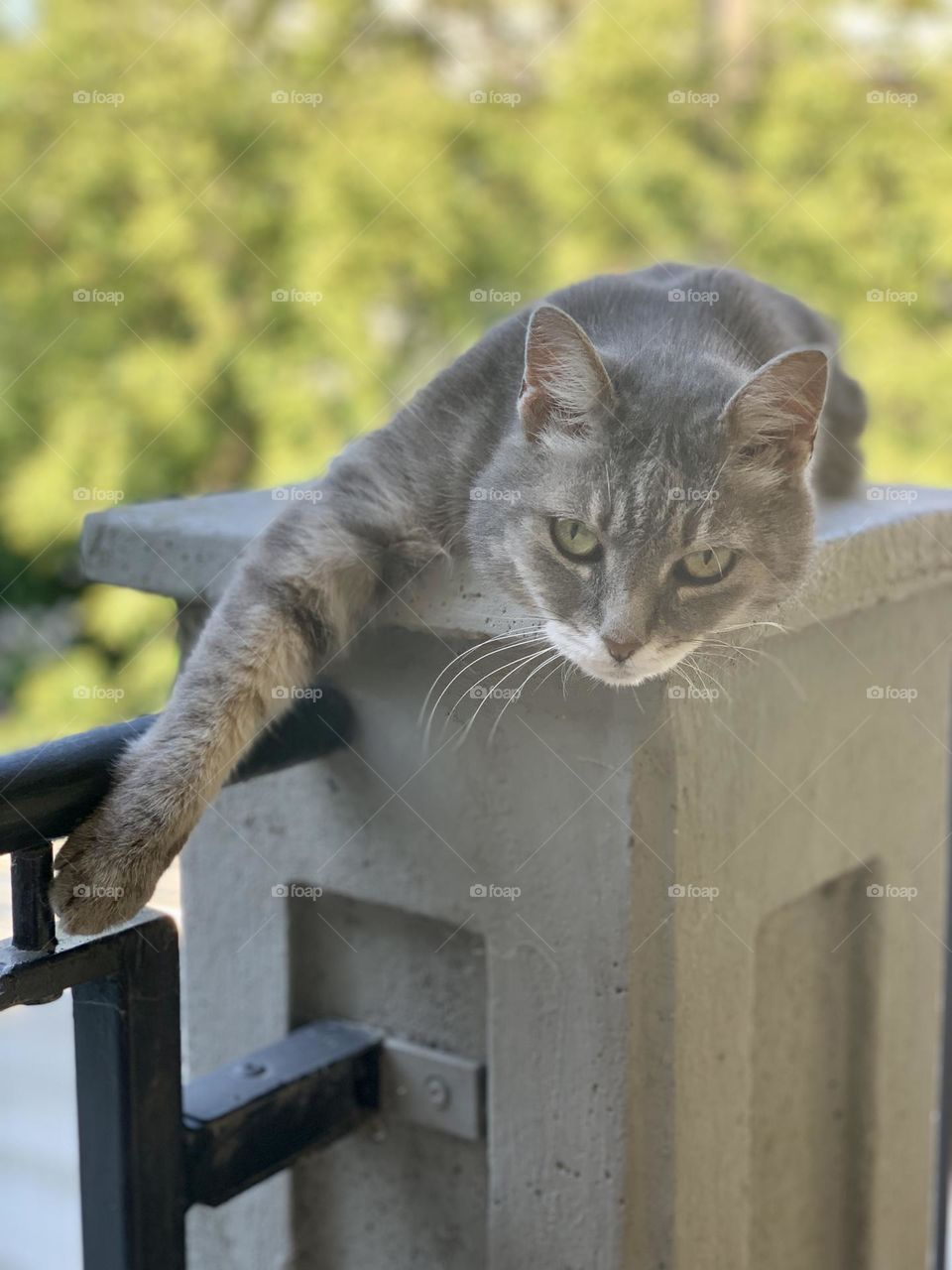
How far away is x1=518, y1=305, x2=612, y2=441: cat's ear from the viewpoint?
1.12 metres

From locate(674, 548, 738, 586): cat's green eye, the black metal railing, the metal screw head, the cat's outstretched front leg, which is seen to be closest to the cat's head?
locate(674, 548, 738, 586): cat's green eye

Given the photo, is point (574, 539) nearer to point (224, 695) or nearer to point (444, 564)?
point (444, 564)

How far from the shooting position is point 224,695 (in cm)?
110

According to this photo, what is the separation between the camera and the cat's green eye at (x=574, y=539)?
1.15 m

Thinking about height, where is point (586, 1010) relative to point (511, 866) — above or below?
below

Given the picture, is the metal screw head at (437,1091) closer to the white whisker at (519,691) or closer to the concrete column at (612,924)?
the concrete column at (612,924)

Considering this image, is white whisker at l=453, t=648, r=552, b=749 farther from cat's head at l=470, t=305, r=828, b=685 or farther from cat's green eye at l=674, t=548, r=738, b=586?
cat's green eye at l=674, t=548, r=738, b=586

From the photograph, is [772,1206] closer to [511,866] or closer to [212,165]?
[511,866]

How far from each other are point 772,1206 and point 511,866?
0.44 meters

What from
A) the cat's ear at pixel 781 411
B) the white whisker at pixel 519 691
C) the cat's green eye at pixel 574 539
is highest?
the cat's ear at pixel 781 411

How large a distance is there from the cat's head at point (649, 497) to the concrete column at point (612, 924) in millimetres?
54

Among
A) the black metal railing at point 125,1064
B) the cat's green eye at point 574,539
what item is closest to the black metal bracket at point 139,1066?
the black metal railing at point 125,1064

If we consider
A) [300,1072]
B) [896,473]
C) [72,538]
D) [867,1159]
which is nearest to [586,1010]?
[300,1072]

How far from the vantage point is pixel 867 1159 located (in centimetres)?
136
